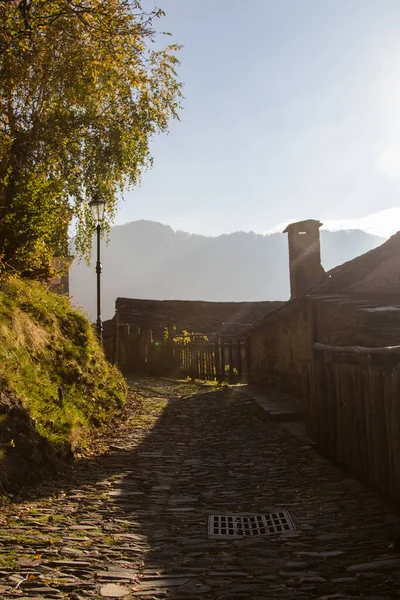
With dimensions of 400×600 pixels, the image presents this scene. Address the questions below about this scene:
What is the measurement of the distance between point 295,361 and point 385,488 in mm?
8308

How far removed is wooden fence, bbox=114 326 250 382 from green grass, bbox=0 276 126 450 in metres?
7.42

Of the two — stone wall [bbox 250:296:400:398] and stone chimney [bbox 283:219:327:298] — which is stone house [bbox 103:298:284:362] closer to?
stone chimney [bbox 283:219:327:298]

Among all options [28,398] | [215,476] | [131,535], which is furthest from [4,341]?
[131,535]

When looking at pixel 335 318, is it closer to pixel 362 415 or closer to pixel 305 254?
pixel 362 415

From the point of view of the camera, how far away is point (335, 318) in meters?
11.4

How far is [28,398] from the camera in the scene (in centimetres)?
684

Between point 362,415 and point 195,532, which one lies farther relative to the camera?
point 362,415

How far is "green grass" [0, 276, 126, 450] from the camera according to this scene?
7.03 meters

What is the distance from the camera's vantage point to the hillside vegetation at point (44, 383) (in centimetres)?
600

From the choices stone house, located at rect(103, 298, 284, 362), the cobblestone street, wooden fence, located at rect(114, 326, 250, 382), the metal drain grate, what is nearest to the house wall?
wooden fence, located at rect(114, 326, 250, 382)

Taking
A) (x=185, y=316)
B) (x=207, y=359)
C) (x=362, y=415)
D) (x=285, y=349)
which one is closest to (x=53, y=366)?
(x=362, y=415)

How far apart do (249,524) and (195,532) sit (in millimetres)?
532

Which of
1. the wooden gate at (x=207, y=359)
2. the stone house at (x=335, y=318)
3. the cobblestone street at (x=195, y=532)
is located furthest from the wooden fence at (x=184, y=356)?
the cobblestone street at (x=195, y=532)

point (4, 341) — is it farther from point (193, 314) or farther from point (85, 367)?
point (193, 314)
